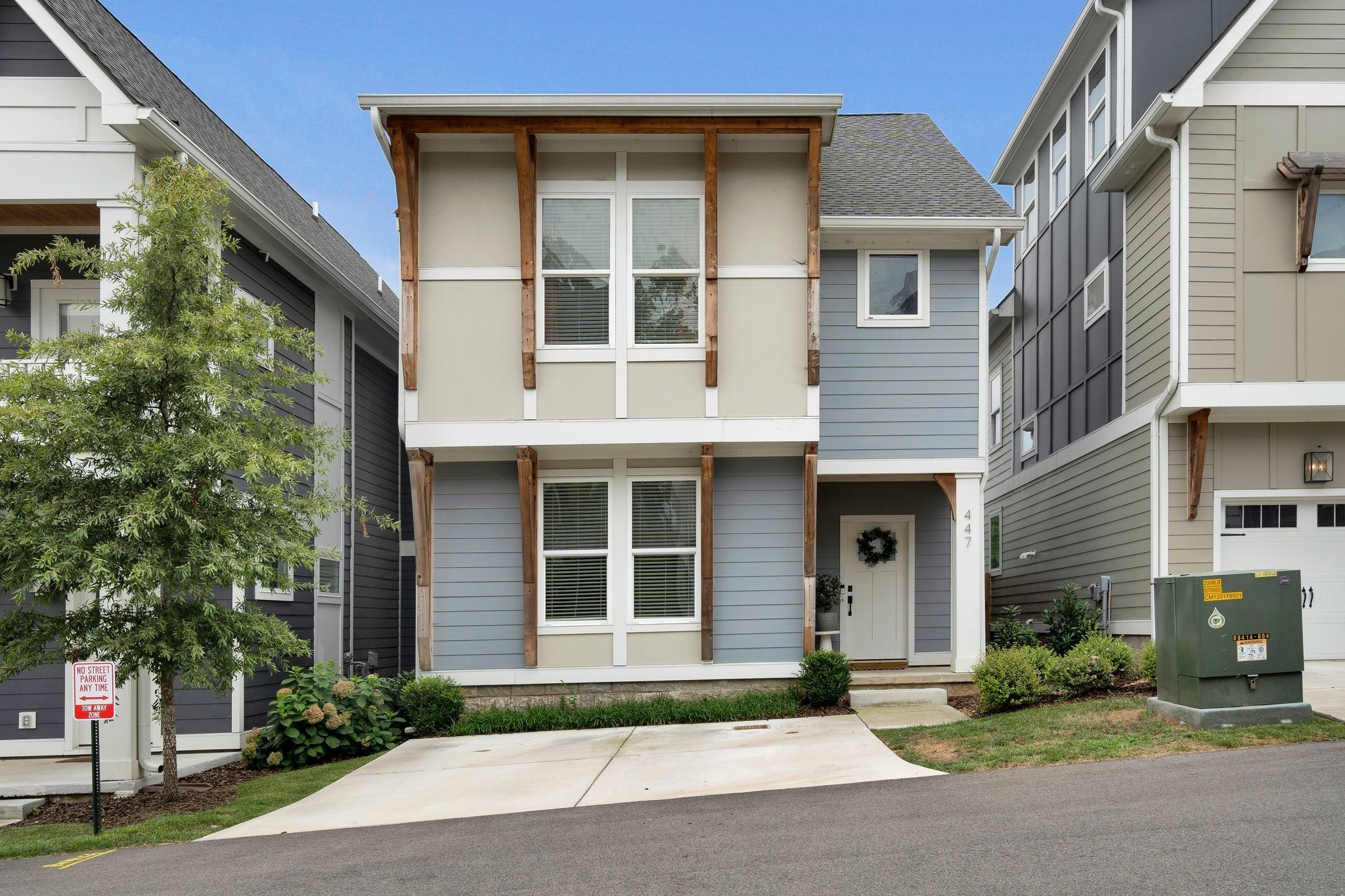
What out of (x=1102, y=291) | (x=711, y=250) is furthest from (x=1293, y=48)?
(x=711, y=250)

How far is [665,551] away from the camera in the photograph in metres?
12.7

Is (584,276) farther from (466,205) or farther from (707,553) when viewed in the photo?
(707,553)

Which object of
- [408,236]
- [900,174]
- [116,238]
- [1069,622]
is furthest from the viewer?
[900,174]

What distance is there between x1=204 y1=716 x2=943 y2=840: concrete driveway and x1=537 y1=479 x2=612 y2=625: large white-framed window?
1413mm

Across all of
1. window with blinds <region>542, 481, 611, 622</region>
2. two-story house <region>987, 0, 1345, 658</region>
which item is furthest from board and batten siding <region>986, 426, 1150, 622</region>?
window with blinds <region>542, 481, 611, 622</region>

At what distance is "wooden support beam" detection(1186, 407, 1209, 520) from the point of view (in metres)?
12.1

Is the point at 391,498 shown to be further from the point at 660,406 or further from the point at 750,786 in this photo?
the point at 750,786

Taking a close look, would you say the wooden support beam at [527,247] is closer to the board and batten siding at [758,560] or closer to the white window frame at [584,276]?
the white window frame at [584,276]

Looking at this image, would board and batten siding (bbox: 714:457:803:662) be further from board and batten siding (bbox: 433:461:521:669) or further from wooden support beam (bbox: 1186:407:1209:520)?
wooden support beam (bbox: 1186:407:1209:520)

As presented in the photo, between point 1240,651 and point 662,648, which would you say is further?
point 662,648

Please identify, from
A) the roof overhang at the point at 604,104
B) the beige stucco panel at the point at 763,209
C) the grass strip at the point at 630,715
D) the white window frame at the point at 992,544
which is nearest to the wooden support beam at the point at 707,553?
the grass strip at the point at 630,715

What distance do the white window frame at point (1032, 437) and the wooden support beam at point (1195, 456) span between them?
6172 millimetres

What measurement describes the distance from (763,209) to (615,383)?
2.55m

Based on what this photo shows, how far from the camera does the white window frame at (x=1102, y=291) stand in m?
15.0
